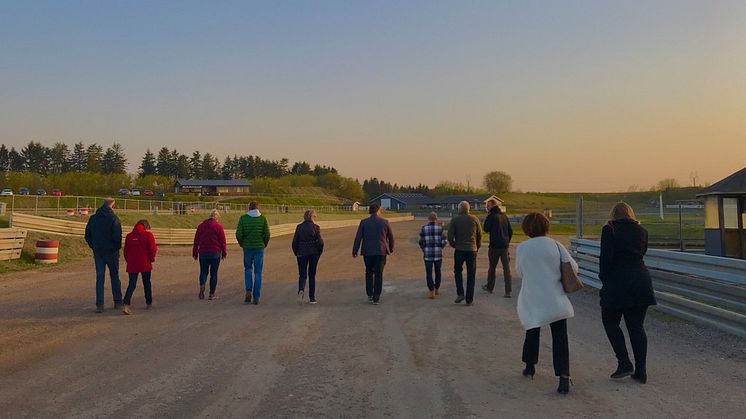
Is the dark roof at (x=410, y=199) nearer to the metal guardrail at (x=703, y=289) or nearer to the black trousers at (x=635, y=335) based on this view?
the metal guardrail at (x=703, y=289)

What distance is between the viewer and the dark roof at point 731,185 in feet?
61.6

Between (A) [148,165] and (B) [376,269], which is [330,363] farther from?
(A) [148,165]

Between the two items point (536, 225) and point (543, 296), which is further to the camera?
point (536, 225)

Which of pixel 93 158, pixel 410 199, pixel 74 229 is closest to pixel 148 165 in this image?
pixel 93 158

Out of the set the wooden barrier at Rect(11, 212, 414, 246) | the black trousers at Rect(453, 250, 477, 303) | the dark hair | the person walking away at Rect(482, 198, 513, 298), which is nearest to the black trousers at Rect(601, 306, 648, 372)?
the dark hair

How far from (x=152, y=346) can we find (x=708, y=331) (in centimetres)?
749

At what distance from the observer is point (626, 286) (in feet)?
19.0

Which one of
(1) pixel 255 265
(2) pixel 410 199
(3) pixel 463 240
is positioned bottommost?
(1) pixel 255 265

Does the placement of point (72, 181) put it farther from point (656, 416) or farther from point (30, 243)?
point (656, 416)

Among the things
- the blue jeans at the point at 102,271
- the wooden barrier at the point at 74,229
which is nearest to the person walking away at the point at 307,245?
the blue jeans at the point at 102,271

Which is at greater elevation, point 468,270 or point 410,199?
point 410,199

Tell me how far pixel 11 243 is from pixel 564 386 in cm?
1765

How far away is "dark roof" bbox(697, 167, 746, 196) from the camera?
18766 mm

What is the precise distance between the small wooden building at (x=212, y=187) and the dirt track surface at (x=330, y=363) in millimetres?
118581
